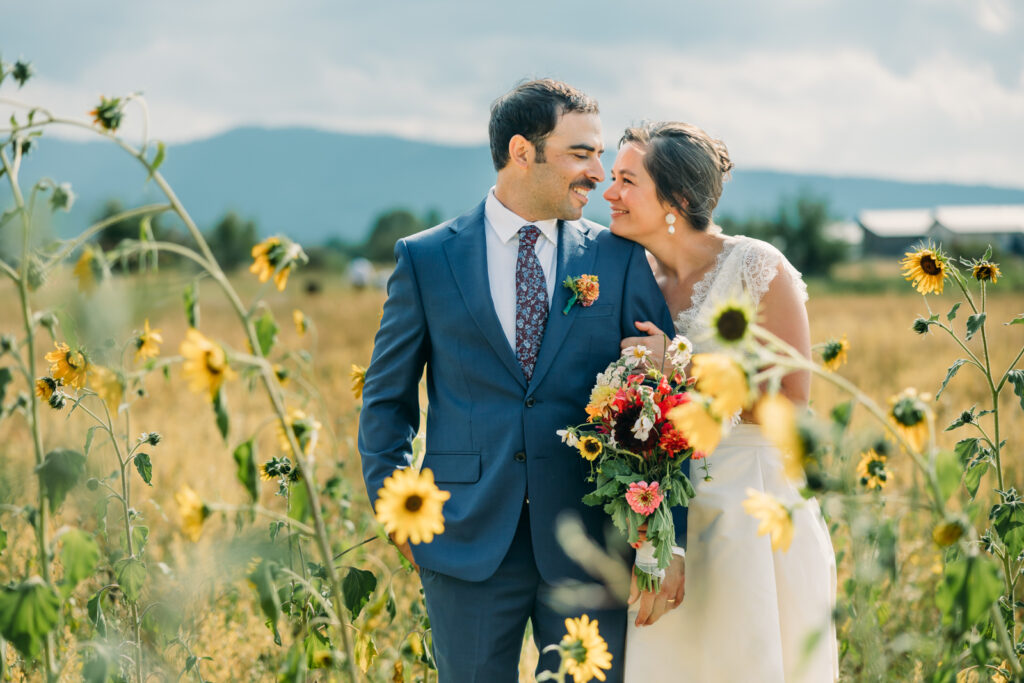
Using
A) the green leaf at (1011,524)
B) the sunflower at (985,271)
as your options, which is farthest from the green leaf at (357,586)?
the sunflower at (985,271)

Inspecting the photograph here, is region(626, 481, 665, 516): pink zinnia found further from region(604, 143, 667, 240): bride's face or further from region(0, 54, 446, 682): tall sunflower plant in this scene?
region(604, 143, 667, 240): bride's face

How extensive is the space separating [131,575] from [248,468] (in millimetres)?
1341

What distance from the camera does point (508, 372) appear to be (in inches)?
110

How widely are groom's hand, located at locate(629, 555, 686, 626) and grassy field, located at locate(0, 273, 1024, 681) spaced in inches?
29.4

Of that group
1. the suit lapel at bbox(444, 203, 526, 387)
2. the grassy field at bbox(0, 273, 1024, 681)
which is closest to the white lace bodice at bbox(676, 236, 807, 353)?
the suit lapel at bbox(444, 203, 526, 387)

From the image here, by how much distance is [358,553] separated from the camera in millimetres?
4008

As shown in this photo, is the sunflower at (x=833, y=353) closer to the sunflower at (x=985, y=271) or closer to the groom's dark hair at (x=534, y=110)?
the sunflower at (x=985, y=271)

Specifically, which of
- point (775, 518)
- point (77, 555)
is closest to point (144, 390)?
point (77, 555)

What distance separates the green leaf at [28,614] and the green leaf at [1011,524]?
2.37m

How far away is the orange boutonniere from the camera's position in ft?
9.16

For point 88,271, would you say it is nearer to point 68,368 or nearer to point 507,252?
point 68,368

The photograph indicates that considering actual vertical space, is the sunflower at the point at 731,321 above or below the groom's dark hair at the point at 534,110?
below

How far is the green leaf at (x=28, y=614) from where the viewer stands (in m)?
1.69

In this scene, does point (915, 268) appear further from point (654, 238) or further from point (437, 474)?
point (437, 474)
